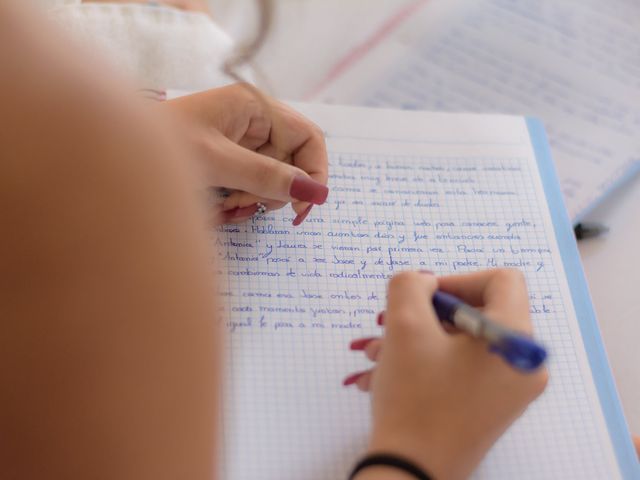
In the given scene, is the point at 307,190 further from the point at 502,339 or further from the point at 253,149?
the point at 502,339

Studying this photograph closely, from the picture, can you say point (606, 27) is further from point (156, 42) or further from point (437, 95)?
point (156, 42)

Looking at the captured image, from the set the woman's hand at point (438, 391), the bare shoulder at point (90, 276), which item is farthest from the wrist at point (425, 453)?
the bare shoulder at point (90, 276)

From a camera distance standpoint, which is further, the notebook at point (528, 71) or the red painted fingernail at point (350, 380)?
the notebook at point (528, 71)

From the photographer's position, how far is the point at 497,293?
0.45 meters

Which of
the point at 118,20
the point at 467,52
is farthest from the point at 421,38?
the point at 118,20

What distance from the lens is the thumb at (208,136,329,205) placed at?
0.56 meters

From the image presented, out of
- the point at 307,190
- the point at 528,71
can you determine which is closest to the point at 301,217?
the point at 307,190

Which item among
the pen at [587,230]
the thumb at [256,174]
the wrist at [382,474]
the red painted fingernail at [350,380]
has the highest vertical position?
the thumb at [256,174]

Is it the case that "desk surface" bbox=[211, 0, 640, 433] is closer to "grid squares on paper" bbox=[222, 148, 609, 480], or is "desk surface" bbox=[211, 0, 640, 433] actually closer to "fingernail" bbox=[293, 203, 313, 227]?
"grid squares on paper" bbox=[222, 148, 609, 480]

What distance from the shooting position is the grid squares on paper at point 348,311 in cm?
48

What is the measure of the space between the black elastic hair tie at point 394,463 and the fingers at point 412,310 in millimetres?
66

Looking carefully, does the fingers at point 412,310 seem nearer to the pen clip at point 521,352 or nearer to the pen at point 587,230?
the pen clip at point 521,352

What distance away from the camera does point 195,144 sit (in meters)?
0.56

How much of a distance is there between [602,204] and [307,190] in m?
0.32
